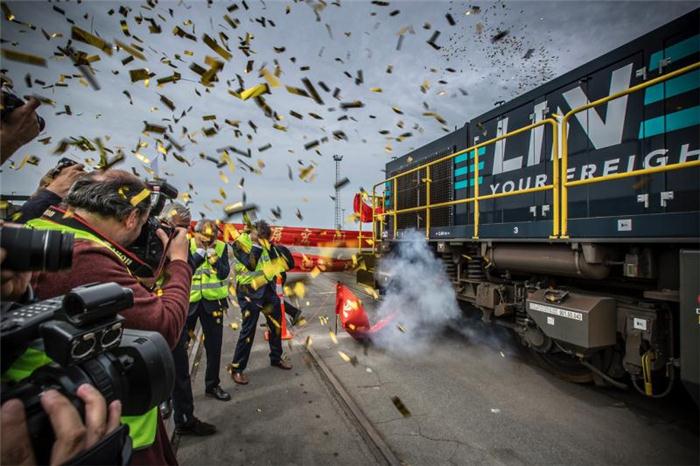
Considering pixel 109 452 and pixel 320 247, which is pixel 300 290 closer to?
pixel 320 247

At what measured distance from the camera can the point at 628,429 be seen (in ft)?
10.5

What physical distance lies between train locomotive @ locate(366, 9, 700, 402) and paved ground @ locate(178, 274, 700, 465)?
0.42 meters

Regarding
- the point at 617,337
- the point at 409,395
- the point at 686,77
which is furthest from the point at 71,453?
the point at 686,77

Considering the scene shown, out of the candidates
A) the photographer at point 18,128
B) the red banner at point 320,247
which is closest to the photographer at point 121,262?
the photographer at point 18,128

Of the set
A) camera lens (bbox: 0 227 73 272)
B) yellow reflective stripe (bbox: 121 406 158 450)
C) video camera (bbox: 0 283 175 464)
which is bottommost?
yellow reflective stripe (bbox: 121 406 158 450)

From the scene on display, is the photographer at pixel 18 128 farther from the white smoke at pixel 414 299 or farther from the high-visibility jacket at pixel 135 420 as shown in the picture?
the white smoke at pixel 414 299

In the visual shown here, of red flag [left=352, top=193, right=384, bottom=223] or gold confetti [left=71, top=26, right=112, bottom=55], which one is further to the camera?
red flag [left=352, top=193, right=384, bottom=223]

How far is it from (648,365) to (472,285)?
2627 mm

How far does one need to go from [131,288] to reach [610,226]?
13.0 feet

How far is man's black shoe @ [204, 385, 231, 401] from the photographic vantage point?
12.5ft

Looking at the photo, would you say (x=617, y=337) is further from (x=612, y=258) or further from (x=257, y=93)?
(x=257, y=93)

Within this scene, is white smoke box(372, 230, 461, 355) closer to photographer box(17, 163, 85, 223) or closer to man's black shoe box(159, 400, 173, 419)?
man's black shoe box(159, 400, 173, 419)

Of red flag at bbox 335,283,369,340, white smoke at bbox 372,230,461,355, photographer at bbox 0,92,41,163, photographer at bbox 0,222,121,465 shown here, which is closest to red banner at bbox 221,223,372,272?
white smoke at bbox 372,230,461,355

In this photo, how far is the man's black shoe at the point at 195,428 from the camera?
10.3ft
